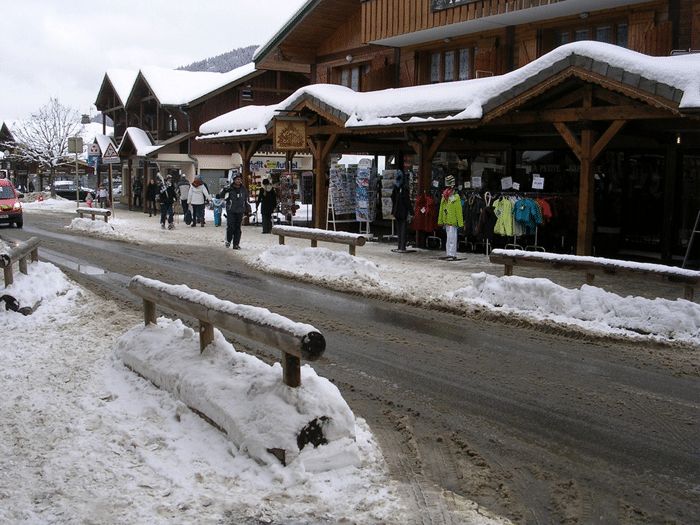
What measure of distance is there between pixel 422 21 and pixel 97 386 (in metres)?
15.2

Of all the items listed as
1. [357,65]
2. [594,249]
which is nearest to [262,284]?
[594,249]

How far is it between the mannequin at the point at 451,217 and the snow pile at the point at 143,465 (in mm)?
10226

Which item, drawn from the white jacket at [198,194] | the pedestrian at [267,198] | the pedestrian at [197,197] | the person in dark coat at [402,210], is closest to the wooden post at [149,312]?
the person in dark coat at [402,210]

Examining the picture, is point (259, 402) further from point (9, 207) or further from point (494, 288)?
point (9, 207)

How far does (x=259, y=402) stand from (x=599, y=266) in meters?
6.90

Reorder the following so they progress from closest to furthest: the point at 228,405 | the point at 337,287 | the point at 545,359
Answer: the point at 228,405, the point at 545,359, the point at 337,287

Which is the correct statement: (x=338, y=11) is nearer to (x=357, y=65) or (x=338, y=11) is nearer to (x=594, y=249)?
(x=357, y=65)

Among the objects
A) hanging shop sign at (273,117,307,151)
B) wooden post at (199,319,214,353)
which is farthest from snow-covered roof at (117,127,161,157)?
wooden post at (199,319,214,353)

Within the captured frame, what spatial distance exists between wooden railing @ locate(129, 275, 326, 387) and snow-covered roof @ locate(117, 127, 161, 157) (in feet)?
110

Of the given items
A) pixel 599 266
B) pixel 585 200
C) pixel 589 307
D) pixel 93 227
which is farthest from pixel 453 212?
pixel 93 227

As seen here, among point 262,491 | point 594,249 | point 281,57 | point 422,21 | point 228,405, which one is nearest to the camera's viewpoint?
point 262,491

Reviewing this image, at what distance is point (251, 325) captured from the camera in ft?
17.4

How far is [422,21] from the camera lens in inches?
754

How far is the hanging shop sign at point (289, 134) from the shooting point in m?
19.9
